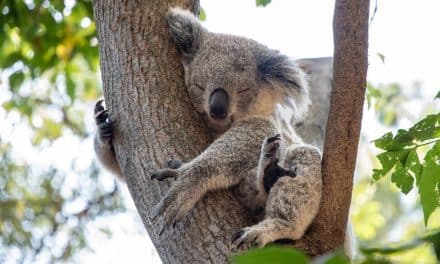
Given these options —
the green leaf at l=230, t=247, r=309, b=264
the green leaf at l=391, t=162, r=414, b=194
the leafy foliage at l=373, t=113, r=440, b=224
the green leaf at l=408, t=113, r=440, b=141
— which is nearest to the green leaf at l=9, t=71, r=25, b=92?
the leafy foliage at l=373, t=113, r=440, b=224

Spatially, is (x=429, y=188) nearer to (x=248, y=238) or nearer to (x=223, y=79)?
(x=248, y=238)

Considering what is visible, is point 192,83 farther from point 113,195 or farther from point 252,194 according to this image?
point 113,195

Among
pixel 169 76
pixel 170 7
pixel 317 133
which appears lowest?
pixel 317 133

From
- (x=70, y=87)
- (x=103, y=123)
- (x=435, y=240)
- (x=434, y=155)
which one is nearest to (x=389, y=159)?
(x=434, y=155)

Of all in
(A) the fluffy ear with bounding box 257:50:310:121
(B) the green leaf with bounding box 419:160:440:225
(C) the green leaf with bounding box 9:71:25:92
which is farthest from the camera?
(C) the green leaf with bounding box 9:71:25:92

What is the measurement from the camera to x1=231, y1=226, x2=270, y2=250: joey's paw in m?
2.70

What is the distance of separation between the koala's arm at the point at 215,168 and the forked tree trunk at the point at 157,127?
0.17ft

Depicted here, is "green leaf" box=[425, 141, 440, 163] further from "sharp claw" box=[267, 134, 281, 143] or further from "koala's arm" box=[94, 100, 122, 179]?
"koala's arm" box=[94, 100, 122, 179]

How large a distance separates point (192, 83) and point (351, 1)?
1.30 m

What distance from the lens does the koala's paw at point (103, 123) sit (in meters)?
3.37

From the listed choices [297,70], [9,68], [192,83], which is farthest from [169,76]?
[9,68]

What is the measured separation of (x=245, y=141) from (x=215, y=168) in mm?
440

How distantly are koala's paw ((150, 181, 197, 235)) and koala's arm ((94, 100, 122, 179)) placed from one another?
54cm

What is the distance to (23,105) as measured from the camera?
6961 millimetres
